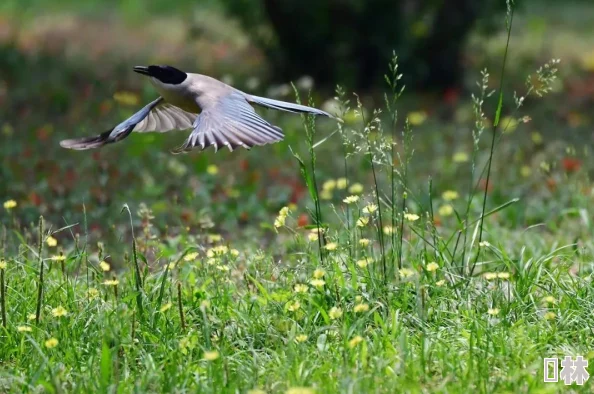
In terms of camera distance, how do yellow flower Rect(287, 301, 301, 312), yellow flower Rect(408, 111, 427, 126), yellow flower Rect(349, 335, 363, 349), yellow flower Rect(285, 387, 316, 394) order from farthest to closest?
yellow flower Rect(408, 111, 427, 126) < yellow flower Rect(287, 301, 301, 312) < yellow flower Rect(349, 335, 363, 349) < yellow flower Rect(285, 387, 316, 394)

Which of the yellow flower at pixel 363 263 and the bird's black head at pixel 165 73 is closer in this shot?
the yellow flower at pixel 363 263

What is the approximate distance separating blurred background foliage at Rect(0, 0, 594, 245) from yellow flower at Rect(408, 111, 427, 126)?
33mm

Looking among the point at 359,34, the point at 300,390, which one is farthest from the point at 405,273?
the point at 359,34

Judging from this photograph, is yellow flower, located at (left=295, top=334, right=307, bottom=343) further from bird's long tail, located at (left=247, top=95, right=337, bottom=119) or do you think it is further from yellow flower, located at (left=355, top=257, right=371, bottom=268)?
bird's long tail, located at (left=247, top=95, right=337, bottom=119)

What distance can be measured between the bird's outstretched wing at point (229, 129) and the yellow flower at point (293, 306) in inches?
22.0

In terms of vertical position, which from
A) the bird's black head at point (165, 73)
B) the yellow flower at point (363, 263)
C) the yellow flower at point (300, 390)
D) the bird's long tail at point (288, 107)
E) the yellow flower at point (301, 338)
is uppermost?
the bird's black head at point (165, 73)

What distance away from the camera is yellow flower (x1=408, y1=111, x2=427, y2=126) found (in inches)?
310

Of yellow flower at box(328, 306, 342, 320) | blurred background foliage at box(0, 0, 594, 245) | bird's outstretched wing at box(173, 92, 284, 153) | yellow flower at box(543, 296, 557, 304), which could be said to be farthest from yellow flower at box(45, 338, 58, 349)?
yellow flower at box(543, 296, 557, 304)

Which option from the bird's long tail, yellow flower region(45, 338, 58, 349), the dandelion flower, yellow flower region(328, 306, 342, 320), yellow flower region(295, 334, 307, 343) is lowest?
yellow flower region(45, 338, 58, 349)

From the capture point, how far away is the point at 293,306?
3.47 meters

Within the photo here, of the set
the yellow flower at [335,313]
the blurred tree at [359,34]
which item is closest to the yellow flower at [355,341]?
the yellow flower at [335,313]

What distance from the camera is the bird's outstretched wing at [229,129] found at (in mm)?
3350

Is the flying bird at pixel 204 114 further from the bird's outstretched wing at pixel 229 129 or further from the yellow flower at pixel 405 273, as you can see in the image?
the yellow flower at pixel 405 273

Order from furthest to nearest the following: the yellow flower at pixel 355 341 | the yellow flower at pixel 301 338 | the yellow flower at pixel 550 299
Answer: the yellow flower at pixel 550 299 → the yellow flower at pixel 301 338 → the yellow flower at pixel 355 341
